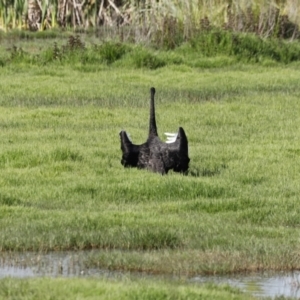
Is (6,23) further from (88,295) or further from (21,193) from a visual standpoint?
(88,295)

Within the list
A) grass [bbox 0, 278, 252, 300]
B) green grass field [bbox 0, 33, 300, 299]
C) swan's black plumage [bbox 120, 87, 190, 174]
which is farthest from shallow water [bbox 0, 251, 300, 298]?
swan's black plumage [bbox 120, 87, 190, 174]

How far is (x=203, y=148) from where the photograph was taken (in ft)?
45.0

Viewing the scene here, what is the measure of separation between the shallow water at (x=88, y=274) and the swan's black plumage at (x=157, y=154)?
2973mm

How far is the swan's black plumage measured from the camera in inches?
453

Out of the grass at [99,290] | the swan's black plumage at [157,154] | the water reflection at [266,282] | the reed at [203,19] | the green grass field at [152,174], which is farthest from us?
the reed at [203,19]

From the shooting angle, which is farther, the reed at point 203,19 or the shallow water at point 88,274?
the reed at point 203,19

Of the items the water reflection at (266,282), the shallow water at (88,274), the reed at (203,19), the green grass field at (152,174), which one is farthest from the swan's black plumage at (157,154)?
the reed at (203,19)

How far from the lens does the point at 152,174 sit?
11.6 m

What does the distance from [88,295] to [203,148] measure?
686cm

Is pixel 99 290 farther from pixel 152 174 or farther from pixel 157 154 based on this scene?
pixel 157 154

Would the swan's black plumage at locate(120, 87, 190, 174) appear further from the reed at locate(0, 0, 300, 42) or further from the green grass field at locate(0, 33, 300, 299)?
the reed at locate(0, 0, 300, 42)

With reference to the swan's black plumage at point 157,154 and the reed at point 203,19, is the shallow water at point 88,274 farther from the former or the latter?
the reed at point 203,19

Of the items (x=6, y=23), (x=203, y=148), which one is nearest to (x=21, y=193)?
(x=203, y=148)

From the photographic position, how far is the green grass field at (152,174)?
9023mm
